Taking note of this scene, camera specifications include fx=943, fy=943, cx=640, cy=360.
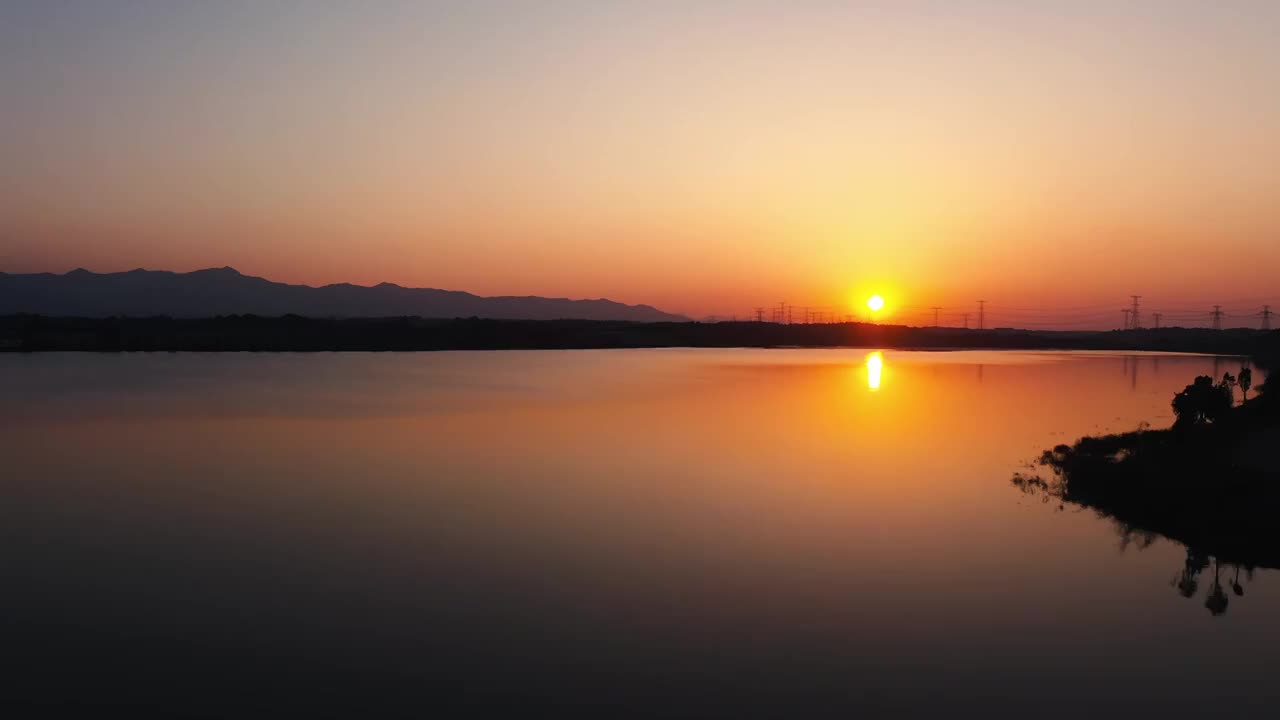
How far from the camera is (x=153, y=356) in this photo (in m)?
104

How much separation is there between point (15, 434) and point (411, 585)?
2913 centimetres

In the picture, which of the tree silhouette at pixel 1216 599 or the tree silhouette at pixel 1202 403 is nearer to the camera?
the tree silhouette at pixel 1216 599

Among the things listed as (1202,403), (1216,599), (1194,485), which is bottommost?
(1216,599)

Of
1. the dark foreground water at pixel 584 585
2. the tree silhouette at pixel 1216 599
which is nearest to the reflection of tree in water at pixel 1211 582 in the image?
the tree silhouette at pixel 1216 599

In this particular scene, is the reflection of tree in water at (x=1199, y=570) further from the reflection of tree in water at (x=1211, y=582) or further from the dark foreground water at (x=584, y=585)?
the dark foreground water at (x=584, y=585)

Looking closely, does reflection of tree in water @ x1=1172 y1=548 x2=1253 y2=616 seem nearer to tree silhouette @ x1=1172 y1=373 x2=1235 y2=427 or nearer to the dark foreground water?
the dark foreground water

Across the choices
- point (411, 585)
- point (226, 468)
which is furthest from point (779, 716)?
point (226, 468)

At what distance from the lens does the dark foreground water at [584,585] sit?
12531mm

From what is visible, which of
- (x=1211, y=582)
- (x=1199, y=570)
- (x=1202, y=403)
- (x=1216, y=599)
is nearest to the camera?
(x=1216, y=599)

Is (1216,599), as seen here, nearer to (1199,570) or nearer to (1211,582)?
(1211,582)

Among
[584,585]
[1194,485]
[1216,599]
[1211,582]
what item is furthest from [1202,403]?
[584,585]

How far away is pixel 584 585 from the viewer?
56.5 ft

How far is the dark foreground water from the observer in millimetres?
12531

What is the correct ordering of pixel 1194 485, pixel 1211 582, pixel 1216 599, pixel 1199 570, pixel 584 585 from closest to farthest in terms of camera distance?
pixel 1216 599 → pixel 584 585 → pixel 1211 582 → pixel 1199 570 → pixel 1194 485
